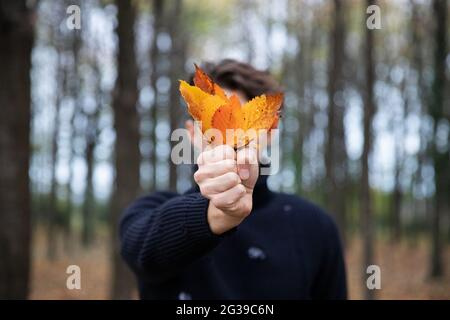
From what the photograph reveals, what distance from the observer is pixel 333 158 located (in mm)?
13727

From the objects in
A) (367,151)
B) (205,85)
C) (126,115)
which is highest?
(126,115)

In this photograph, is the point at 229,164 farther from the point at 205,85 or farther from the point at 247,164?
the point at 205,85

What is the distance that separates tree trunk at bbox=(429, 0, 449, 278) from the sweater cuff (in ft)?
39.4

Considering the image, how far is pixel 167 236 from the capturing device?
1.69 meters

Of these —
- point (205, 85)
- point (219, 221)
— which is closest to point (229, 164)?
point (205, 85)

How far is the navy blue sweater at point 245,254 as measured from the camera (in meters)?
1.72

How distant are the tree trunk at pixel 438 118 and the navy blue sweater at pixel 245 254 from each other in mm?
11183

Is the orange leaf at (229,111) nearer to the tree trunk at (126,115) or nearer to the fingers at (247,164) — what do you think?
the fingers at (247,164)

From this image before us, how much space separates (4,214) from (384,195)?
115 feet

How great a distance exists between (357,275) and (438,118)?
5.45 m

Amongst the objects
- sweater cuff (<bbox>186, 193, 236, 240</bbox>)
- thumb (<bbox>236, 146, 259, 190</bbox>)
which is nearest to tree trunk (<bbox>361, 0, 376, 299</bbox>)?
sweater cuff (<bbox>186, 193, 236, 240</bbox>)

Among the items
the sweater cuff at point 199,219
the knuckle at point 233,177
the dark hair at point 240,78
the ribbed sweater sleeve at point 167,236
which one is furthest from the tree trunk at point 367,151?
the knuckle at point 233,177
